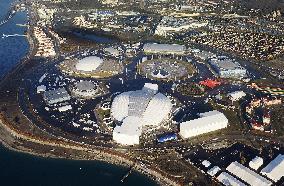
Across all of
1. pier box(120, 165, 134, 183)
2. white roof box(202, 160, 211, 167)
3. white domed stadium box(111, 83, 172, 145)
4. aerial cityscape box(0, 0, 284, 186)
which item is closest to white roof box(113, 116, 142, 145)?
white domed stadium box(111, 83, 172, 145)

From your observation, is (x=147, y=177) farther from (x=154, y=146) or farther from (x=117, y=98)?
(x=117, y=98)

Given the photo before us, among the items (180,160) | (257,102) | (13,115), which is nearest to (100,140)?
(180,160)

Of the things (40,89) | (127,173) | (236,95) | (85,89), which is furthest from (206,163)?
(40,89)

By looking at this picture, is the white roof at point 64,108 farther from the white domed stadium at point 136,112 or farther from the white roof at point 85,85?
the white domed stadium at point 136,112

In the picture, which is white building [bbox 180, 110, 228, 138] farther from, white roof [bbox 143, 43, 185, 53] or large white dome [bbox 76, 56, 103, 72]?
white roof [bbox 143, 43, 185, 53]

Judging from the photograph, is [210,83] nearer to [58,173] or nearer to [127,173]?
[127,173]

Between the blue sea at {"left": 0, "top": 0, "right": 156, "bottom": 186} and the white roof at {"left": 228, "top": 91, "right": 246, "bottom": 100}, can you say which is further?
the white roof at {"left": 228, "top": 91, "right": 246, "bottom": 100}
